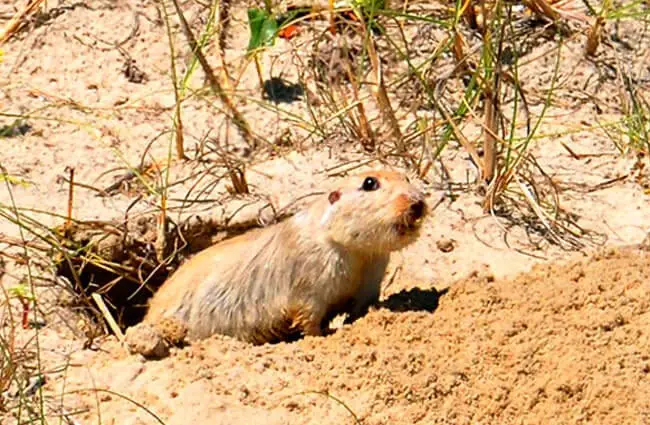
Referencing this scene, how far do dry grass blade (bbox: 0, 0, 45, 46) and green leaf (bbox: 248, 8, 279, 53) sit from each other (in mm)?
1342

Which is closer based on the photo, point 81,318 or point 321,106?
point 81,318

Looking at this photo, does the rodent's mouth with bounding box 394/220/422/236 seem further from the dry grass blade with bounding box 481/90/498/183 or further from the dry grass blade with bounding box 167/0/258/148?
the dry grass blade with bounding box 167/0/258/148

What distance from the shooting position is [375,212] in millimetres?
5543

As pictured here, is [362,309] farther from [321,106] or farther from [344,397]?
[321,106]

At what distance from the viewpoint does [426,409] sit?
4660 millimetres

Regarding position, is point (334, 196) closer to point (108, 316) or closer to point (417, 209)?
point (417, 209)

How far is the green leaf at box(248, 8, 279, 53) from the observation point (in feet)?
23.9

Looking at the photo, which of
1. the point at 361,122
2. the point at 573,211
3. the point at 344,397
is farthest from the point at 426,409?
the point at 361,122

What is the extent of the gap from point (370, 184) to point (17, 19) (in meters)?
3.03

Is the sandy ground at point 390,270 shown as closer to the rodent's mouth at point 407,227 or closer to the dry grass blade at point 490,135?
the dry grass blade at point 490,135

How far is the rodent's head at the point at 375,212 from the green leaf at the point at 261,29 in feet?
5.76

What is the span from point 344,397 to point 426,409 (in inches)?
11.8

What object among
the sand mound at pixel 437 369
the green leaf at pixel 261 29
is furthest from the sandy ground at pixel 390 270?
the green leaf at pixel 261 29

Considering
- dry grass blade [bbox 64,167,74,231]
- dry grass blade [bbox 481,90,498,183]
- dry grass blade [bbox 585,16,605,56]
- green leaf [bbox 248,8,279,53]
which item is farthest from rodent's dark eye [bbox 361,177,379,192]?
dry grass blade [bbox 585,16,605,56]
